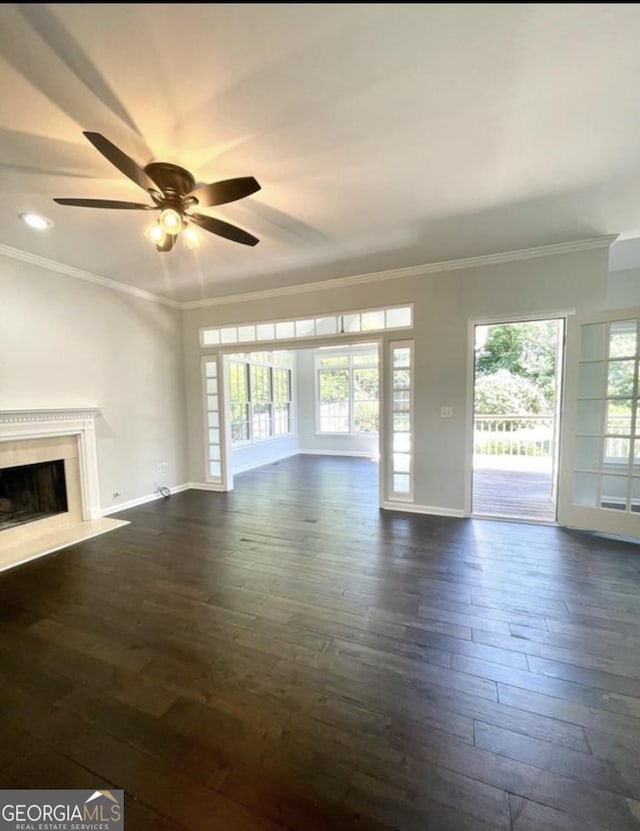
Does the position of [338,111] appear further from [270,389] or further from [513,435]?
[513,435]

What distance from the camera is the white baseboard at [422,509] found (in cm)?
401

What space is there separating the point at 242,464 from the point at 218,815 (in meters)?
5.69

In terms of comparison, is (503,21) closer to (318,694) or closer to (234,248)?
(234,248)

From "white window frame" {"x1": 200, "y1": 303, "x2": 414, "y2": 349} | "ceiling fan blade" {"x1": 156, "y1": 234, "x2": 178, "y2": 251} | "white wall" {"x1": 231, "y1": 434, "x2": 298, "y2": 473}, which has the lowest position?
"white wall" {"x1": 231, "y1": 434, "x2": 298, "y2": 473}

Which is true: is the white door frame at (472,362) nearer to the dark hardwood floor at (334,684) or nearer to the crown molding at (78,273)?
the dark hardwood floor at (334,684)

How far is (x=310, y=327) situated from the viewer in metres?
5.97

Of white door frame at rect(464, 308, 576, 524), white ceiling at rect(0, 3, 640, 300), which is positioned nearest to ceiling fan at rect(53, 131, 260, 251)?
white ceiling at rect(0, 3, 640, 300)

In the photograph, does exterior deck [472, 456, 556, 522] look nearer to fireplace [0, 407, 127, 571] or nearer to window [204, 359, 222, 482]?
window [204, 359, 222, 482]

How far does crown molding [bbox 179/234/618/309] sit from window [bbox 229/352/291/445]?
144 centimetres

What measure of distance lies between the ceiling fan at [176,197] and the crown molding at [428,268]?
2.09 m

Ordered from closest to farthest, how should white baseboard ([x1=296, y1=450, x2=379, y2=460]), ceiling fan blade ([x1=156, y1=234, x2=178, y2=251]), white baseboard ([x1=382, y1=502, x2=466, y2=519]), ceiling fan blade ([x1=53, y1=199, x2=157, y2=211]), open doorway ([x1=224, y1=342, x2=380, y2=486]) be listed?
ceiling fan blade ([x1=53, y1=199, x2=157, y2=211]), ceiling fan blade ([x1=156, y1=234, x2=178, y2=251]), white baseboard ([x1=382, y1=502, x2=466, y2=519]), open doorway ([x1=224, y1=342, x2=380, y2=486]), white baseboard ([x1=296, y1=450, x2=379, y2=460])

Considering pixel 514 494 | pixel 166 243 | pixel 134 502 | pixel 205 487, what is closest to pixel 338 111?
pixel 166 243

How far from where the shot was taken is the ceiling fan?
73.7 inches

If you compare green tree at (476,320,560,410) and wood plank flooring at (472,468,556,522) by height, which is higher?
green tree at (476,320,560,410)
